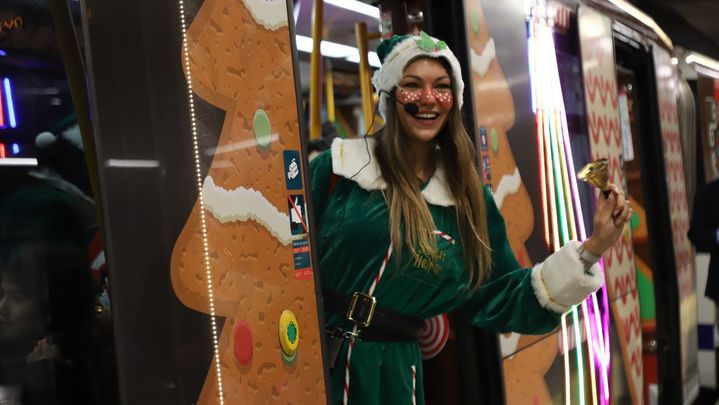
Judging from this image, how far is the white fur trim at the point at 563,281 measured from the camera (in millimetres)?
1763

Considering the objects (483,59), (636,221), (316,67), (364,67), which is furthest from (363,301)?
(636,221)

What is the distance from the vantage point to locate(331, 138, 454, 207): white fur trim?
5.65 feet

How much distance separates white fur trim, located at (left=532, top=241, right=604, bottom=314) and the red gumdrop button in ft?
2.63

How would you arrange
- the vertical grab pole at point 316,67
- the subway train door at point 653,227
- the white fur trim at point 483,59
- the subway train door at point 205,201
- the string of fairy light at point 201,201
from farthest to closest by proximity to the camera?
the subway train door at point 653,227 → the vertical grab pole at point 316,67 → the white fur trim at point 483,59 → the string of fairy light at point 201,201 → the subway train door at point 205,201

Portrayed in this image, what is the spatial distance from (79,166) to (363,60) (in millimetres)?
1788

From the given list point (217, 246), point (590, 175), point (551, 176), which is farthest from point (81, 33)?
point (551, 176)

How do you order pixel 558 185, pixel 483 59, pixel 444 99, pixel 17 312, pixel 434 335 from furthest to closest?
pixel 558 185 → pixel 483 59 → pixel 434 335 → pixel 444 99 → pixel 17 312

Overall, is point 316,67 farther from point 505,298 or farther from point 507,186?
point 505,298

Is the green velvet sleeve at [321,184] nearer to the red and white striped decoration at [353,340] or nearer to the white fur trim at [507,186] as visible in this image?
the red and white striped decoration at [353,340]

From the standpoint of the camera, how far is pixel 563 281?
1.76m

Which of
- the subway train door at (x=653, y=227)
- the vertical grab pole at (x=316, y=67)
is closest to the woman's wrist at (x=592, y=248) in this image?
the vertical grab pole at (x=316, y=67)

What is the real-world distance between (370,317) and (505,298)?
0.37 meters

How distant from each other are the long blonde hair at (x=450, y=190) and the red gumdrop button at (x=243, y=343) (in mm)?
510

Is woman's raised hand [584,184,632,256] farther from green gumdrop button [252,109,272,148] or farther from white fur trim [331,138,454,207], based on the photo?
green gumdrop button [252,109,272,148]
